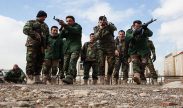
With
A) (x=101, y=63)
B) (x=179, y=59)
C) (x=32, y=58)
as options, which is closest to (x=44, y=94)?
(x=32, y=58)

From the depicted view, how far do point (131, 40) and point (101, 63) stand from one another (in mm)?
996

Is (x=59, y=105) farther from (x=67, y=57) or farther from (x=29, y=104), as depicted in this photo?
(x=67, y=57)

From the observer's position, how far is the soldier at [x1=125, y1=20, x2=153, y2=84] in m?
12.1

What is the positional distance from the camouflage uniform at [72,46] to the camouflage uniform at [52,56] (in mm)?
977

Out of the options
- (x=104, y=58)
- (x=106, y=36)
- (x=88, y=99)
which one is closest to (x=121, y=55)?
(x=104, y=58)

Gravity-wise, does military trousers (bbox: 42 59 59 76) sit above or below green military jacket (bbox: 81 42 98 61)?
below

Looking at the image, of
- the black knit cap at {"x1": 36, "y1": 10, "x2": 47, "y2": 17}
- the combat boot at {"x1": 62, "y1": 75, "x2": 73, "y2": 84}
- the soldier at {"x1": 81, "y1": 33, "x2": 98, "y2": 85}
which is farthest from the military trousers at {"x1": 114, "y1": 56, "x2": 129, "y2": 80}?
the black knit cap at {"x1": 36, "y1": 10, "x2": 47, "y2": 17}

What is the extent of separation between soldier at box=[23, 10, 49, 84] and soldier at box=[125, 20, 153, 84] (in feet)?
7.40

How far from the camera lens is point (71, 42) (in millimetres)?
11680

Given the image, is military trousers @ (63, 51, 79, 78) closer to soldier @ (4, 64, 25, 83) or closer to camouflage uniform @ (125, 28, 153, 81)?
camouflage uniform @ (125, 28, 153, 81)

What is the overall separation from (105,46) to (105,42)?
0.11 meters

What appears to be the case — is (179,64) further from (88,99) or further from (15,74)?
(88,99)

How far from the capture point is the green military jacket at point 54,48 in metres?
12.8

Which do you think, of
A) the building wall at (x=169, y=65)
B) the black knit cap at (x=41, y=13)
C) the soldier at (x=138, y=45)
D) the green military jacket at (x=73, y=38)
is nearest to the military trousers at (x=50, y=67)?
the green military jacket at (x=73, y=38)
